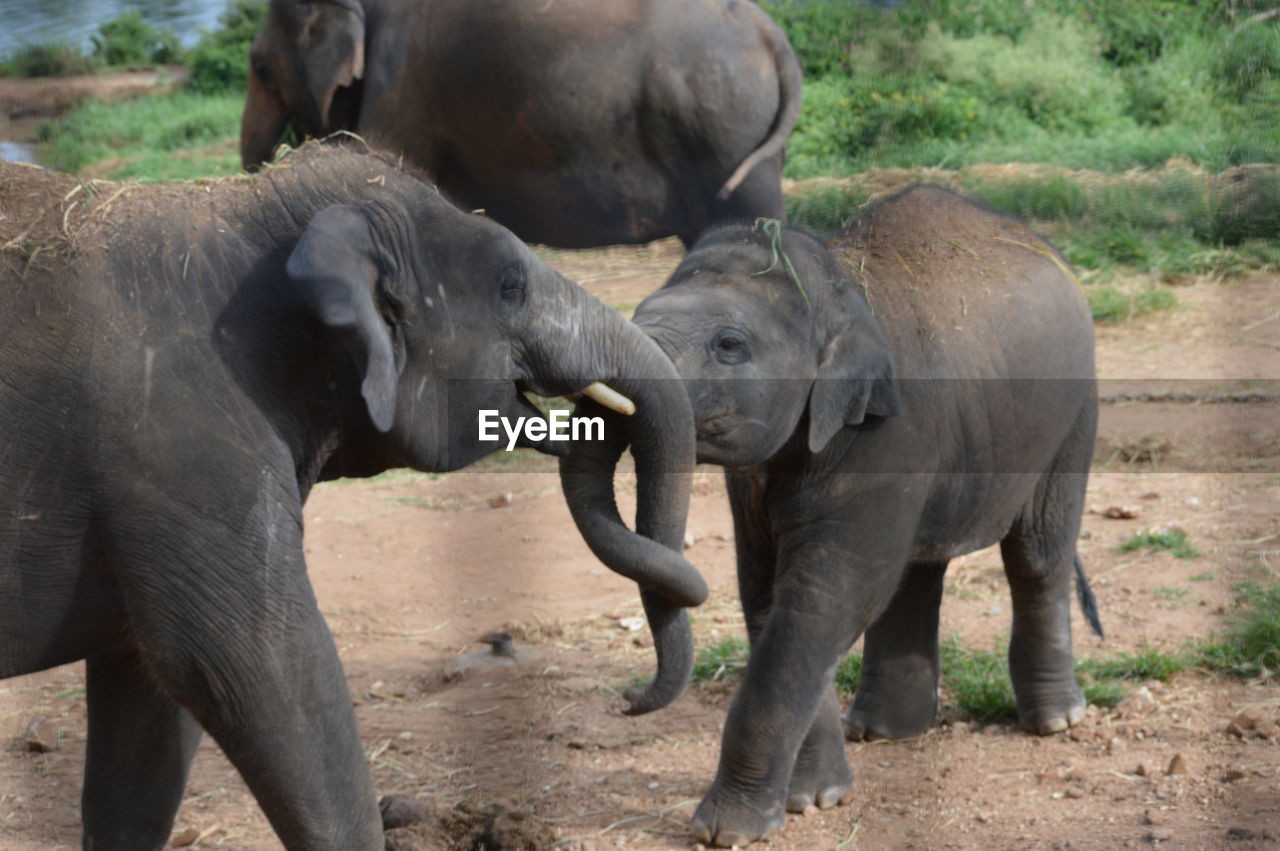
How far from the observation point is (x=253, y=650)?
2.67m

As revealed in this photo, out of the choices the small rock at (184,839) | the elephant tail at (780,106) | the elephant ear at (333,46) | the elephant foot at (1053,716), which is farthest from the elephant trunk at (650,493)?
the elephant ear at (333,46)

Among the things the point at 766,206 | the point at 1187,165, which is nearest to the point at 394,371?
the point at 1187,165

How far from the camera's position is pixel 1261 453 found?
6.01 metres

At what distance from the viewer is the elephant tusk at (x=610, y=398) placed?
3.07 metres

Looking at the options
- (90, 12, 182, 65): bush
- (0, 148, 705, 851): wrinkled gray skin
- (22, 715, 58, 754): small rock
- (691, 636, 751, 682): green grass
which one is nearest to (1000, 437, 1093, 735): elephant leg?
(691, 636, 751, 682): green grass

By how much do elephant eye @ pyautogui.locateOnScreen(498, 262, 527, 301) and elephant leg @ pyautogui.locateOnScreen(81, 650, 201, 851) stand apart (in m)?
1.03

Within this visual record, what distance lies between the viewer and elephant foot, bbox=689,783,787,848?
3.60 meters

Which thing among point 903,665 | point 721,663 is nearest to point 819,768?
point 903,665

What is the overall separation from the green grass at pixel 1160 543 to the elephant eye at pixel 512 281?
116 inches

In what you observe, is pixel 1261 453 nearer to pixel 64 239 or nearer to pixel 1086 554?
pixel 1086 554

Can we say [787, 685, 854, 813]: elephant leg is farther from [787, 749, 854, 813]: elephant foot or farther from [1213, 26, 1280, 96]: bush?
[1213, 26, 1280, 96]: bush

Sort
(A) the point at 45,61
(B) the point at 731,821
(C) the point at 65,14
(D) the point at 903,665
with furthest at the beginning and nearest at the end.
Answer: (D) the point at 903,665
(B) the point at 731,821
(A) the point at 45,61
(C) the point at 65,14

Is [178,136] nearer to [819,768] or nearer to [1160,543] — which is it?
[1160,543]

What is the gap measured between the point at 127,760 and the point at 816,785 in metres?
1.58
